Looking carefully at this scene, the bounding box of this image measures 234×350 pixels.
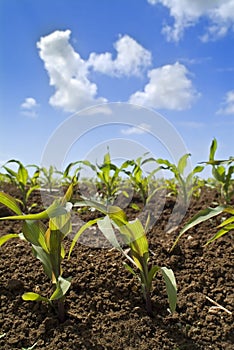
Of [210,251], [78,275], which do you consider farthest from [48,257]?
[210,251]

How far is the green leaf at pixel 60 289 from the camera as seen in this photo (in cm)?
162

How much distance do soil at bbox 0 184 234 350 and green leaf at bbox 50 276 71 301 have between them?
0.67ft

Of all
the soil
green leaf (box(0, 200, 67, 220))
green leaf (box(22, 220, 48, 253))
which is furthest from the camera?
green leaf (box(22, 220, 48, 253))

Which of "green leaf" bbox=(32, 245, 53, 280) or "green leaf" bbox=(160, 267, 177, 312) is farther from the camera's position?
"green leaf" bbox=(32, 245, 53, 280)

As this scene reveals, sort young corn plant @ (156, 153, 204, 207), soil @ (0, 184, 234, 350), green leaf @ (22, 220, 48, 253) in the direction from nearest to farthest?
soil @ (0, 184, 234, 350) < green leaf @ (22, 220, 48, 253) < young corn plant @ (156, 153, 204, 207)

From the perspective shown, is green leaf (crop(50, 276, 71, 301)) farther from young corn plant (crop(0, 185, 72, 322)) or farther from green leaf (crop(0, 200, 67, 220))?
green leaf (crop(0, 200, 67, 220))

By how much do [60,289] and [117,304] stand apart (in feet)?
1.18

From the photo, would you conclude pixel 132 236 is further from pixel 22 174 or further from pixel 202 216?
pixel 22 174

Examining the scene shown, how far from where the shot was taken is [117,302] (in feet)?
6.12

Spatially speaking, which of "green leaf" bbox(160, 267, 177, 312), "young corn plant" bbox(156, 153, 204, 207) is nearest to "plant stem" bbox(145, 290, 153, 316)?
"green leaf" bbox(160, 267, 177, 312)

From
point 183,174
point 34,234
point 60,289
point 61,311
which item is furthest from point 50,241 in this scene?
point 183,174

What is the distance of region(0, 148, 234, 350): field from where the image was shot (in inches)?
65.9

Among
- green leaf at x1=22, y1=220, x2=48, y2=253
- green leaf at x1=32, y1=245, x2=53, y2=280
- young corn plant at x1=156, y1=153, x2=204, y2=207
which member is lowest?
green leaf at x1=32, y1=245, x2=53, y2=280

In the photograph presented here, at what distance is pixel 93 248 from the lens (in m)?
2.41
